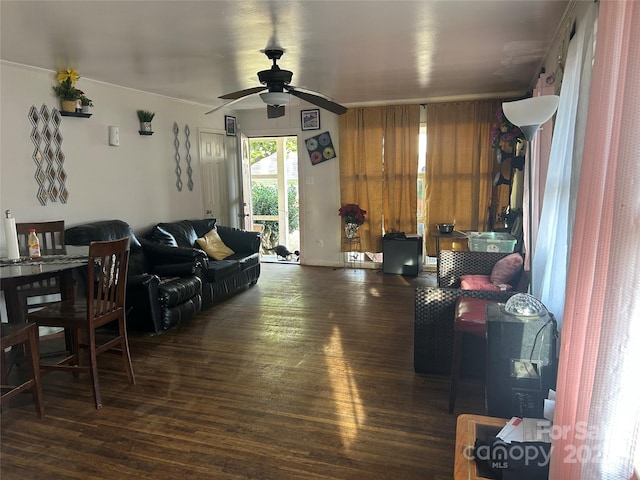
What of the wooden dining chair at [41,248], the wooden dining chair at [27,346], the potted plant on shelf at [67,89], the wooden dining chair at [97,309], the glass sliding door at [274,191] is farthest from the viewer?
the glass sliding door at [274,191]

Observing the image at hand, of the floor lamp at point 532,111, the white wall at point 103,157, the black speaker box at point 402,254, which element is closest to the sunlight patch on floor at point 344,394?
the floor lamp at point 532,111

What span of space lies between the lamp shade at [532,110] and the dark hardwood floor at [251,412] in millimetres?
1735

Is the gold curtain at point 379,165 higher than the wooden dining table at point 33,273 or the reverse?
higher

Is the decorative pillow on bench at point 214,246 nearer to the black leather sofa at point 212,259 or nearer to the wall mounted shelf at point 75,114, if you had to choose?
the black leather sofa at point 212,259

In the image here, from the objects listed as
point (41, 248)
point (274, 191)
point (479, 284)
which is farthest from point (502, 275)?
point (274, 191)

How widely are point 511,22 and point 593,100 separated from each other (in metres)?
1.92

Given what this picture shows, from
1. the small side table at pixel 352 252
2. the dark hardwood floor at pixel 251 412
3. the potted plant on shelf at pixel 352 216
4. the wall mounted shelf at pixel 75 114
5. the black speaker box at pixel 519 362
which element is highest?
the wall mounted shelf at pixel 75 114

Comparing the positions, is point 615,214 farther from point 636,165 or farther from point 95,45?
point 95,45

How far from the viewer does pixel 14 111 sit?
12.6ft

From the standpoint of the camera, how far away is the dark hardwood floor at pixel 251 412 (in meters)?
2.24

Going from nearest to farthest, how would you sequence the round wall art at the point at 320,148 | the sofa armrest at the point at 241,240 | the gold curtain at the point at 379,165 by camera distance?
the sofa armrest at the point at 241,240
the gold curtain at the point at 379,165
the round wall art at the point at 320,148

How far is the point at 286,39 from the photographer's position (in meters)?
3.17

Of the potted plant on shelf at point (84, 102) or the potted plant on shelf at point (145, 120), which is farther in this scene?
the potted plant on shelf at point (145, 120)

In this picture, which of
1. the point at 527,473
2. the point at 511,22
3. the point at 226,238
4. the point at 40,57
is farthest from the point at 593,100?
the point at 226,238
